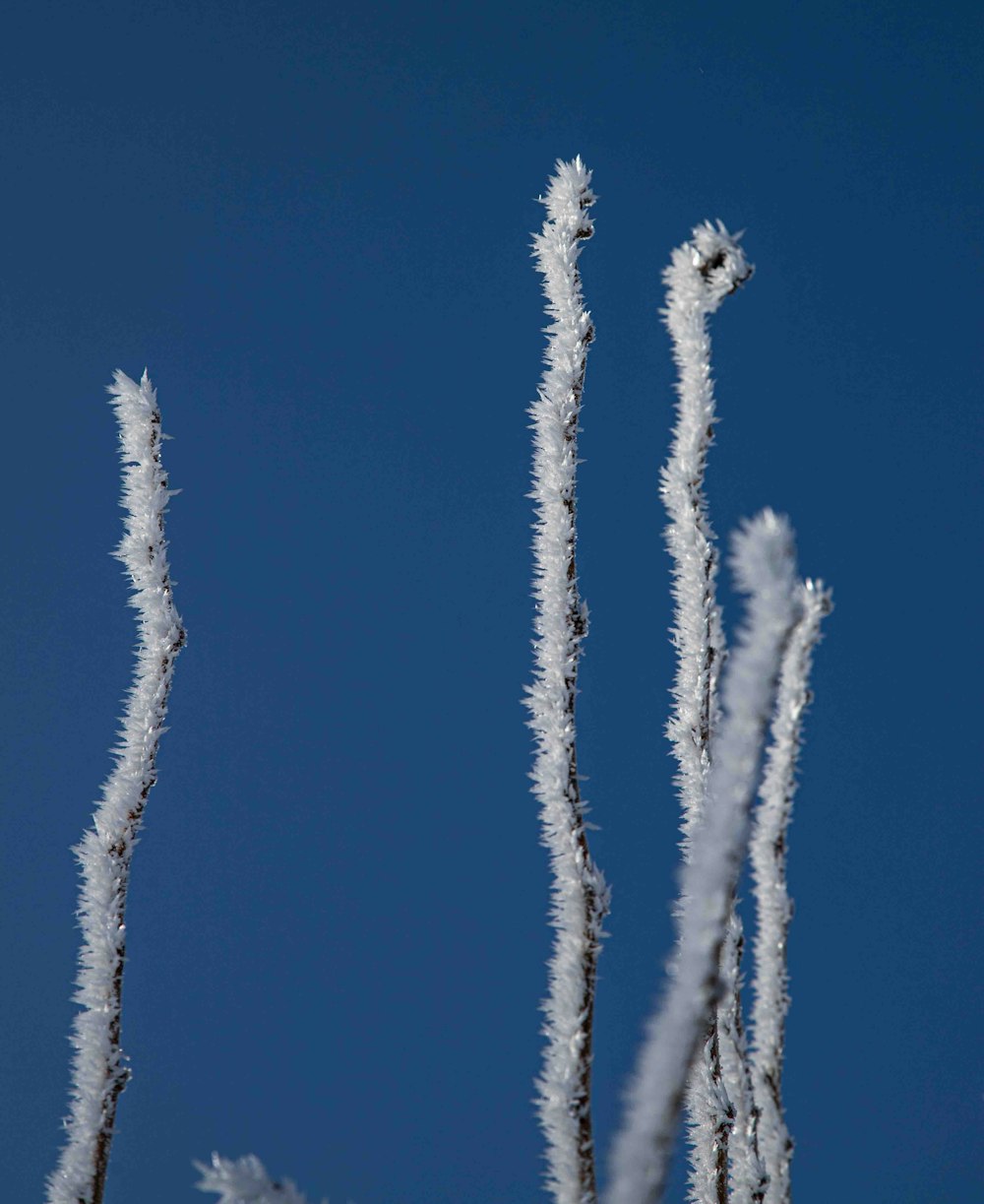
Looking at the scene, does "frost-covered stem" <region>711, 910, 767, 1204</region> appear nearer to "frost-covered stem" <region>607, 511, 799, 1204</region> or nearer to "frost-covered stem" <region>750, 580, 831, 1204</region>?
"frost-covered stem" <region>750, 580, 831, 1204</region>

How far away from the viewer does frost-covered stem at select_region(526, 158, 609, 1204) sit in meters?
0.25

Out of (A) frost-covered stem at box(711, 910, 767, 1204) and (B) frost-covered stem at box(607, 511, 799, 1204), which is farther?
(A) frost-covered stem at box(711, 910, 767, 1204)

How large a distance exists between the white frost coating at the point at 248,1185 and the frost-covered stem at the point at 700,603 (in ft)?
0.40

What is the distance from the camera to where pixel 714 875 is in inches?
7.5

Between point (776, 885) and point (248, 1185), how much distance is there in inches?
6.2

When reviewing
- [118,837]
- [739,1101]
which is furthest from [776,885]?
[118,837]

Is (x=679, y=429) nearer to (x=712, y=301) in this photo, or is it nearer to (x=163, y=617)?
(x=712, y=301)

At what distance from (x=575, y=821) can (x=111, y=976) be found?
0.45ft

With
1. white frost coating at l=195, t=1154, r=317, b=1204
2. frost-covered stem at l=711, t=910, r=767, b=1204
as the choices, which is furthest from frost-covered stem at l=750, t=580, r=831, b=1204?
white frost coating at l=195, t=1154, r=317, b=1204

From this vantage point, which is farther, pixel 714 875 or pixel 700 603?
pixel 700 603

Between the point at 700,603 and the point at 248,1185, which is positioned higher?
the point at 700,603

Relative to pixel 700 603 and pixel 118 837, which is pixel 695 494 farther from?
pixel 118 837

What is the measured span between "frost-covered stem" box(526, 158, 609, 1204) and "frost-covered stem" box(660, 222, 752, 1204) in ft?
0.10

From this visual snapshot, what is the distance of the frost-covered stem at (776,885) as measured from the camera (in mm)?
296
